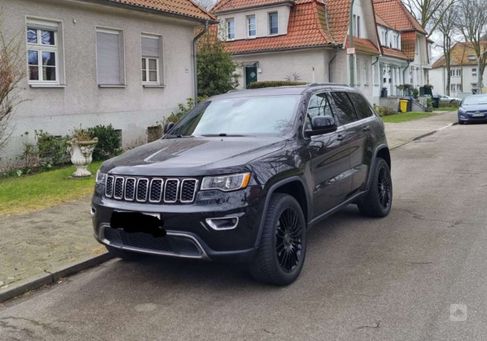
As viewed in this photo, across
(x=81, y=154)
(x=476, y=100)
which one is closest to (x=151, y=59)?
(x=81, y=154)

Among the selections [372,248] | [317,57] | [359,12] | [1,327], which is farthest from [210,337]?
[359,12]

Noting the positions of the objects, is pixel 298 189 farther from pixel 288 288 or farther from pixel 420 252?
pixel 420 252

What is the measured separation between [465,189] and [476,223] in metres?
2.67

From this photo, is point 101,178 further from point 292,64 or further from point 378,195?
point 292,64

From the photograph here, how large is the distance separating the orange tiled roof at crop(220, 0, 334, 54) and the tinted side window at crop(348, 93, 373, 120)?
22.3 meters

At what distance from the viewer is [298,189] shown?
17.6ft

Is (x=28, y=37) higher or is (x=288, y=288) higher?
(x=28, y=37)

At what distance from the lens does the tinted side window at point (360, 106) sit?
24.0 ft

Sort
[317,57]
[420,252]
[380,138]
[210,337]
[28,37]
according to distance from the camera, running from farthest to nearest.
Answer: [317,57], [28,37], [380,138], [420,252], [210,337]

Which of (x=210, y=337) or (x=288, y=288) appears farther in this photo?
(x=288, y=288)

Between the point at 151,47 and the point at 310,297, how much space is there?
531 inches

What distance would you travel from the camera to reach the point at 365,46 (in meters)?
34.1

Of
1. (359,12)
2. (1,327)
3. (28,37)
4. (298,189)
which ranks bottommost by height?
(1,327)

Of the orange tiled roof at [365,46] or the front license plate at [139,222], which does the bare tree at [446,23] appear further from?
the front license plate at [139,222]
